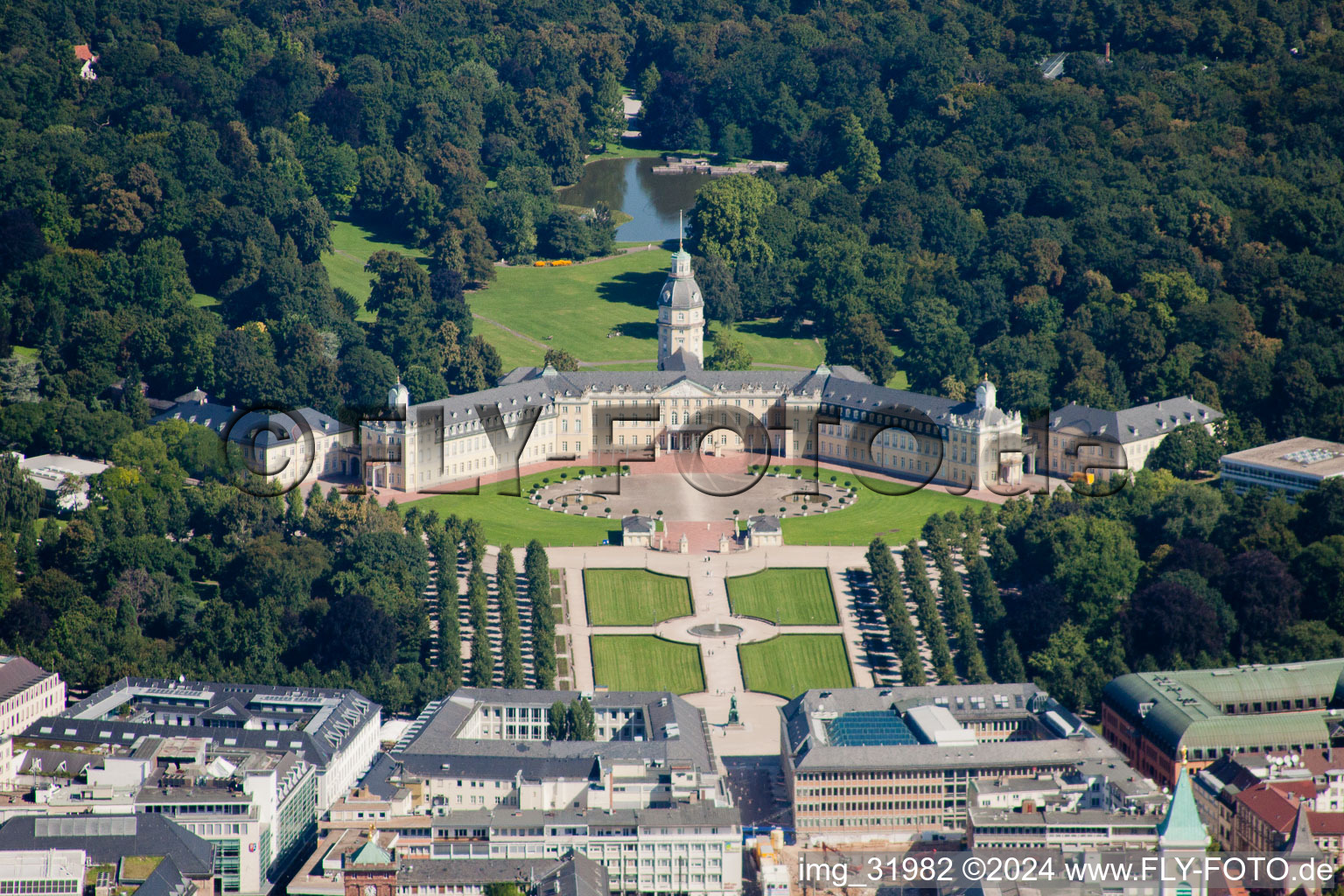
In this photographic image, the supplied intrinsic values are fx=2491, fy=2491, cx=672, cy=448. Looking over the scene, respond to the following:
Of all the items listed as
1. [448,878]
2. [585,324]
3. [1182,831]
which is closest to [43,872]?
[448,878]

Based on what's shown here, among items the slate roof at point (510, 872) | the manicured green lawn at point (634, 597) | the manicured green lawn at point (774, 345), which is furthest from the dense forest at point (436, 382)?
the slate roof at point (510, 872)

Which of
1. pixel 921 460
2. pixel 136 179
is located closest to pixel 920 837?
pixel 921 460

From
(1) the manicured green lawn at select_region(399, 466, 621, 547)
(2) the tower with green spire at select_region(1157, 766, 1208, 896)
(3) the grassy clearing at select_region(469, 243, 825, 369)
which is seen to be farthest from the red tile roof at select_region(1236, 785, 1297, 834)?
(3) the grassy clearing at select_region(469, 243, 825, 369)

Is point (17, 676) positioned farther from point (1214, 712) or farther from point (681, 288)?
point (681, 288)

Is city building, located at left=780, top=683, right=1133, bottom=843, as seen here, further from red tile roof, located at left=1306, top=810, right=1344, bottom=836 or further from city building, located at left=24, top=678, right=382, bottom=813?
city building, located at left=24, top=678, right=382, bottom=813

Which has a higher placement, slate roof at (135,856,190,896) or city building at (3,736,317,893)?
city building at (3,736,317,893)

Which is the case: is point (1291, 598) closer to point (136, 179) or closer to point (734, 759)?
point (734, 759)
